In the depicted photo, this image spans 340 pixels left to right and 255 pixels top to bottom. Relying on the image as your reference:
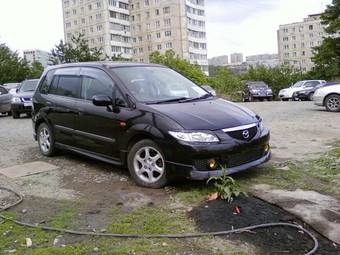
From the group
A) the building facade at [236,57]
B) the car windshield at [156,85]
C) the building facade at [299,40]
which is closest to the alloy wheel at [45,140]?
the car windshield at [156,85]

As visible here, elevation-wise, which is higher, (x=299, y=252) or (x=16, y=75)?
(x=16, y=75)

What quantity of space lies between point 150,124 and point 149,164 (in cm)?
52

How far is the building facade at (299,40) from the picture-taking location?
10831cm

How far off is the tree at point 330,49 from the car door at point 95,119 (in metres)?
46.1

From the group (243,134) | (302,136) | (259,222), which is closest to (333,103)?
(302,136)

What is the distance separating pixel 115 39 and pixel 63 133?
8808cm

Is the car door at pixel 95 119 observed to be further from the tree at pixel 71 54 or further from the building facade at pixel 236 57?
the building facade at pixel 236 57

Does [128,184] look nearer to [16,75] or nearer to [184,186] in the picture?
[184,186]

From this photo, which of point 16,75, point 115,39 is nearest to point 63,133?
point 16,75

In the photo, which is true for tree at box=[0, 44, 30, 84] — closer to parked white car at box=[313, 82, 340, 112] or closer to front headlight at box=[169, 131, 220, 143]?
parked white car at box=[313, 82, 340, 112]

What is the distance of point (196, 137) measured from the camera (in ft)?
17.5

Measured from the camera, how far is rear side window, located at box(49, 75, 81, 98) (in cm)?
716

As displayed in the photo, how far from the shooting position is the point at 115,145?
6.21 meters

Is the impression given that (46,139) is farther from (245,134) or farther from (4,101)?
(4,101)
